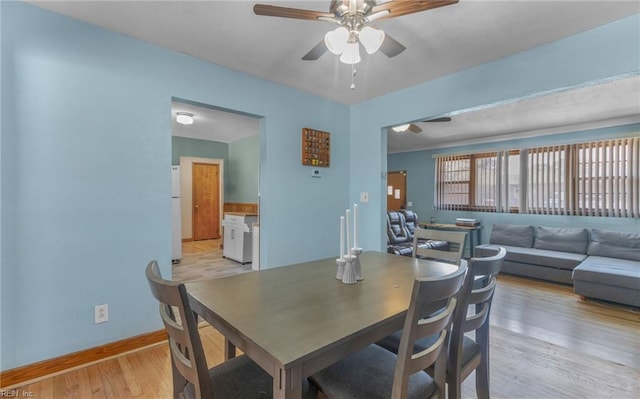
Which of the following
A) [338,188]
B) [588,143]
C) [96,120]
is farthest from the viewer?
[588,143]

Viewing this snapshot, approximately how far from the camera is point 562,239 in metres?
4.36

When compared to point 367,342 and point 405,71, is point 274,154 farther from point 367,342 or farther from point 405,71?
point 367,342

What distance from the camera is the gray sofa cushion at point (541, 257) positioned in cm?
389

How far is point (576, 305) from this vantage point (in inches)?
128

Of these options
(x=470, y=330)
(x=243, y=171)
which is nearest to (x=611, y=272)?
(x=470, y=330)

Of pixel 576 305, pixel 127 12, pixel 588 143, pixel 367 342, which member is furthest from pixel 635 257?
pixel 127 12

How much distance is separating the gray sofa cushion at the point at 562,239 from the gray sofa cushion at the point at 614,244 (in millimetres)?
98

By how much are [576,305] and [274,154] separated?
3.87m

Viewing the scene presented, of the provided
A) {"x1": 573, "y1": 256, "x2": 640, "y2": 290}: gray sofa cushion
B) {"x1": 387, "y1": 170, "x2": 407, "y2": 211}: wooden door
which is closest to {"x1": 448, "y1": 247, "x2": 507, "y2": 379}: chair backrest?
{"x1": 573, "y1": 256, "x2": 640, "y2": 290}: gray sofa cushion

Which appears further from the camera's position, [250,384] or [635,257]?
Answer: [635,257]

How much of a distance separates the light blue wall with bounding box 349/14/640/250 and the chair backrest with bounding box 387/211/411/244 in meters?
1.37

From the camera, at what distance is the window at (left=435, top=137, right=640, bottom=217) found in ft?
13.6

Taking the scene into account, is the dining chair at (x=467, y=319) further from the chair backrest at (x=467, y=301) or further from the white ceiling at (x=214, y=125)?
the white ceiling at (x=214, y=125)

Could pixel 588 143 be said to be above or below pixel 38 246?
above
